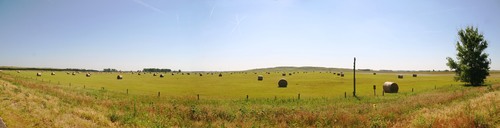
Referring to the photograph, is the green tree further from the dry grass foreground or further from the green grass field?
the dry grass foreground

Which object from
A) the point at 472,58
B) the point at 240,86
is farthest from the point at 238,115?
the point at 472,58

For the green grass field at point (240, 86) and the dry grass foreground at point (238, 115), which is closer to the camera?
the dry grass foreground at point (238, 115)

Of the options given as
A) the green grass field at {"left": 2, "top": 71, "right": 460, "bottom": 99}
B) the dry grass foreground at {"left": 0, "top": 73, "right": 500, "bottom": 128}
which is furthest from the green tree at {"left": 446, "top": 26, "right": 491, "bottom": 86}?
the dry grass foreground at {"left": 0, "top": 73, "right": 500, "bottom": 128}

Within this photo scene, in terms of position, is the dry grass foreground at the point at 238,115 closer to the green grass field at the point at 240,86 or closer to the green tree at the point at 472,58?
the green grass field at the point at 240,86

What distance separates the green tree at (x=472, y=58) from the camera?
5275cm

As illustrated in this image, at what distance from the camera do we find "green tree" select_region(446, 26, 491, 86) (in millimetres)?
52750

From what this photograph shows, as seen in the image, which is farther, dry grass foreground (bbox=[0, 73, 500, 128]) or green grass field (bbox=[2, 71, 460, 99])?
green grass field (bbox=[2, 71, 460, 99])

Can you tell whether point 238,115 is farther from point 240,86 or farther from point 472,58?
point 472,58

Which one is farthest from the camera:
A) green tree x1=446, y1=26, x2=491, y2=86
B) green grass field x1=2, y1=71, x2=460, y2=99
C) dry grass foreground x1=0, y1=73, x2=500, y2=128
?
green tree x1=446, y1=26, x2=491, y2=86

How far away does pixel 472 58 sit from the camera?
176 feet

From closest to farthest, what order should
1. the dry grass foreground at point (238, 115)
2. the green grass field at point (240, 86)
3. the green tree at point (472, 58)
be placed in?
1. the dry grass foreground at point (238, 115)
2. the green grass field at point (240, 86)
3. the green tree at point (472, 58)

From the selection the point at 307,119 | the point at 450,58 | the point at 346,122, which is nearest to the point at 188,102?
the point at 307,119

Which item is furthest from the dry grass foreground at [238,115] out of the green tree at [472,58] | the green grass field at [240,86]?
the green tree at [472,58]

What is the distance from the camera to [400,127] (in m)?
18.6
